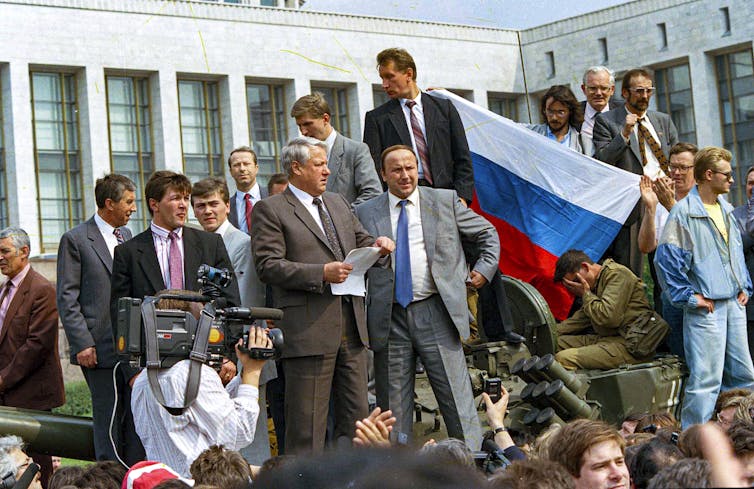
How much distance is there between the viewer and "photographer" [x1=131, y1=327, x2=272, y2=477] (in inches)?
239

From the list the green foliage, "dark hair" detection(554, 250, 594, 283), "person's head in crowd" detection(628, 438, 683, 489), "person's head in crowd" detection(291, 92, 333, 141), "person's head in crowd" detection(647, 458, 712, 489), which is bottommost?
the green foliage

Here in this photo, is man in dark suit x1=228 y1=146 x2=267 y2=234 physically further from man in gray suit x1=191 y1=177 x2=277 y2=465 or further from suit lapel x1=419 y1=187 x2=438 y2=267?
suit lapel x1=419 y1=187 x2=438 y2=267

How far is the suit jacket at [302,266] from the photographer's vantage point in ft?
24.7

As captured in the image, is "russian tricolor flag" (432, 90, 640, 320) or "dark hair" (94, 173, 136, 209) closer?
"dark hair" (94, 173, 136, 209)

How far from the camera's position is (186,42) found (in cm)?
3909

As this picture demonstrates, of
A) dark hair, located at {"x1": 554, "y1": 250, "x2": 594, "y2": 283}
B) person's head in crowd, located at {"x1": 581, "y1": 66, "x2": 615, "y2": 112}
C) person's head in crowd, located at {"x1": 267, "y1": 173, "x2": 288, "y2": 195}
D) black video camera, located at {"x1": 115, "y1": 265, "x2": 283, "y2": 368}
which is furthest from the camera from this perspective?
person's head in crowd, located at {"x1": 581, "y1": 66, "x2": 615, "y2": 112}

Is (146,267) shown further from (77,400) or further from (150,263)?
(77,400)

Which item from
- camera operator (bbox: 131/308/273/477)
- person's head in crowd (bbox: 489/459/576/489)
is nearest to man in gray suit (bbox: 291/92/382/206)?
camera operator (bbox: 131/308/273/477)

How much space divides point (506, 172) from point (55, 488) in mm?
5992

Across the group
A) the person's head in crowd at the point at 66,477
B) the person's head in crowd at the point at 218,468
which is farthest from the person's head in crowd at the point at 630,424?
the person's head in crowd at the point at 218,468

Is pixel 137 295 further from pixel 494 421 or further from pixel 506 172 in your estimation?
pixel 506 172

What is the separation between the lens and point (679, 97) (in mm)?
41938

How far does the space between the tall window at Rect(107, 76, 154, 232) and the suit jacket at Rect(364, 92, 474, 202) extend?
1167 inches

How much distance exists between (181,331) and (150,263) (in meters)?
1.59
